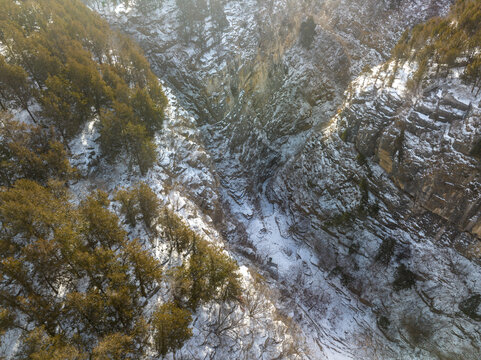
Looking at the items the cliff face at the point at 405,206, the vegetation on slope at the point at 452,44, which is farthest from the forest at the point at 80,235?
the vegetation on slope at the point at 452,44

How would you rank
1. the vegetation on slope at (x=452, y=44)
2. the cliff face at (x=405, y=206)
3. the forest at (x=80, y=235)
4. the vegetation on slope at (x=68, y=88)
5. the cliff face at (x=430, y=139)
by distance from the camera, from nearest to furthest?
the forest at (x=80, y=235) < the cliff face at (x=405, y=206) < the cliff face at (x=430, y=139) < the vegetation on slope at (x=452, y=44) < the vegetation on slope at (x=68, y=88)

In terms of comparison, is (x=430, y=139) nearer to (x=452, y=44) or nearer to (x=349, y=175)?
(x=349, y=175)

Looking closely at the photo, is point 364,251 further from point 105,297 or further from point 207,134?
point 207,134

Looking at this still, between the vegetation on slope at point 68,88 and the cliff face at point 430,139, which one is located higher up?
the cliff face at point 430,139

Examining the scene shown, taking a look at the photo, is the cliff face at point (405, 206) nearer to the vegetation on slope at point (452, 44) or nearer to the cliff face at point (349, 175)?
the cliff face at point (349, 175)

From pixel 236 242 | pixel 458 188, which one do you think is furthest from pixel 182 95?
pixel 458 188
